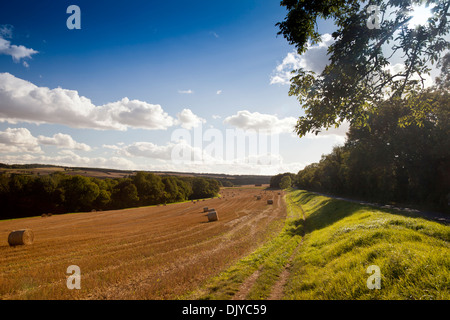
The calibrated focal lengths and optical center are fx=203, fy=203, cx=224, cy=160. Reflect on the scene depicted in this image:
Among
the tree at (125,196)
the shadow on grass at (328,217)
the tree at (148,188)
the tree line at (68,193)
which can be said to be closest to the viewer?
the shadow on grass at (328,217)

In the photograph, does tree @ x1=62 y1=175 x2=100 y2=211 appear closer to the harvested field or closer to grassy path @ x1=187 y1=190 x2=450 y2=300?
the harvested field

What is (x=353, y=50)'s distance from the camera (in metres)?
7.27

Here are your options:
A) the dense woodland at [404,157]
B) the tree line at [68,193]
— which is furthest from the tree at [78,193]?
the dense woodland at [404,157]

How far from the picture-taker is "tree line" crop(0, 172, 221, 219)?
5381cm

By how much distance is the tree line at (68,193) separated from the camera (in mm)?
53812

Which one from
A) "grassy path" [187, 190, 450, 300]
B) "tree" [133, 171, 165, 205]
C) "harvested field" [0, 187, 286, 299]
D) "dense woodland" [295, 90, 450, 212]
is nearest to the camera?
"grassy path" [187, 190, 450, 300]

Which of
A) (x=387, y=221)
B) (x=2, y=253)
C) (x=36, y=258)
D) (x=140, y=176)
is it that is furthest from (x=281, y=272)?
(x=140, y=176)

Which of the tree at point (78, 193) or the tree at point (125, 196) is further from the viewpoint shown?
the tree at point (125, 196)

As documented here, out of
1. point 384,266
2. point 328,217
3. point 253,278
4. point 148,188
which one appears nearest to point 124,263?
point 253,278

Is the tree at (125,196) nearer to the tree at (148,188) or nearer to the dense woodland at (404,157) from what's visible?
the tree at (148,188)

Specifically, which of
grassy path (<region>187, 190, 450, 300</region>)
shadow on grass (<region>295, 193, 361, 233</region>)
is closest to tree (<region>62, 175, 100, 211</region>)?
shadow on grass (<region>295, 193, 361, 233</region>)

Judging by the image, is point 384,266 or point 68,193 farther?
point 68,193

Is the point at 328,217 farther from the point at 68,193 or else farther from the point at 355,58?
the point at 68,193

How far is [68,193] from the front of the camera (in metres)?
59.5
